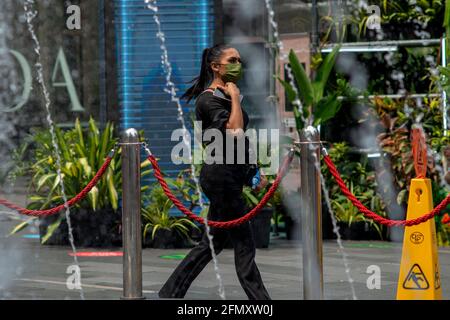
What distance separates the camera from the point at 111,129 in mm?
13680

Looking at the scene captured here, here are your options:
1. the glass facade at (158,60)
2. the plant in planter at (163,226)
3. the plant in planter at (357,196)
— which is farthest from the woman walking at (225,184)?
the plant in planter at (357,196)

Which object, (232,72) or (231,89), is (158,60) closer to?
(232,72)

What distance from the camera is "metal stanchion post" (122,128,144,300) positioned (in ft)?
29.2

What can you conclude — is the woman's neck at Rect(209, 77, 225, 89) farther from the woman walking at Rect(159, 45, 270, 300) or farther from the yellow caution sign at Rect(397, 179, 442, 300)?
the yellow caution sign at Rect(397, 179, 442, 300)

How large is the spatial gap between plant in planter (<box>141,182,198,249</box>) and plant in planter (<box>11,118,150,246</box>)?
316 mm

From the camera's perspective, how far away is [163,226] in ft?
43.7

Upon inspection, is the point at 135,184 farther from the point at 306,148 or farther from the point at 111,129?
the point at 111,129

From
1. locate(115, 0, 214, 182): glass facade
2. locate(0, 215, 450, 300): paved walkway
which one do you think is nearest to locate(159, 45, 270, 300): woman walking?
locate(0, 215, 450, 300): paved walkway

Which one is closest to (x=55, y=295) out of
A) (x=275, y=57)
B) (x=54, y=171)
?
(x=54, y=171)

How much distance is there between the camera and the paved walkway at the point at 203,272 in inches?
391

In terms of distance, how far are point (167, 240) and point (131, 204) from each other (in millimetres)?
4417

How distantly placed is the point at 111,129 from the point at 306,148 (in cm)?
539

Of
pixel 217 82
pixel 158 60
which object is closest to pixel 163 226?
pixel 158 60

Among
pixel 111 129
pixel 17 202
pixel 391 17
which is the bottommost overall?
pixel 17 202
